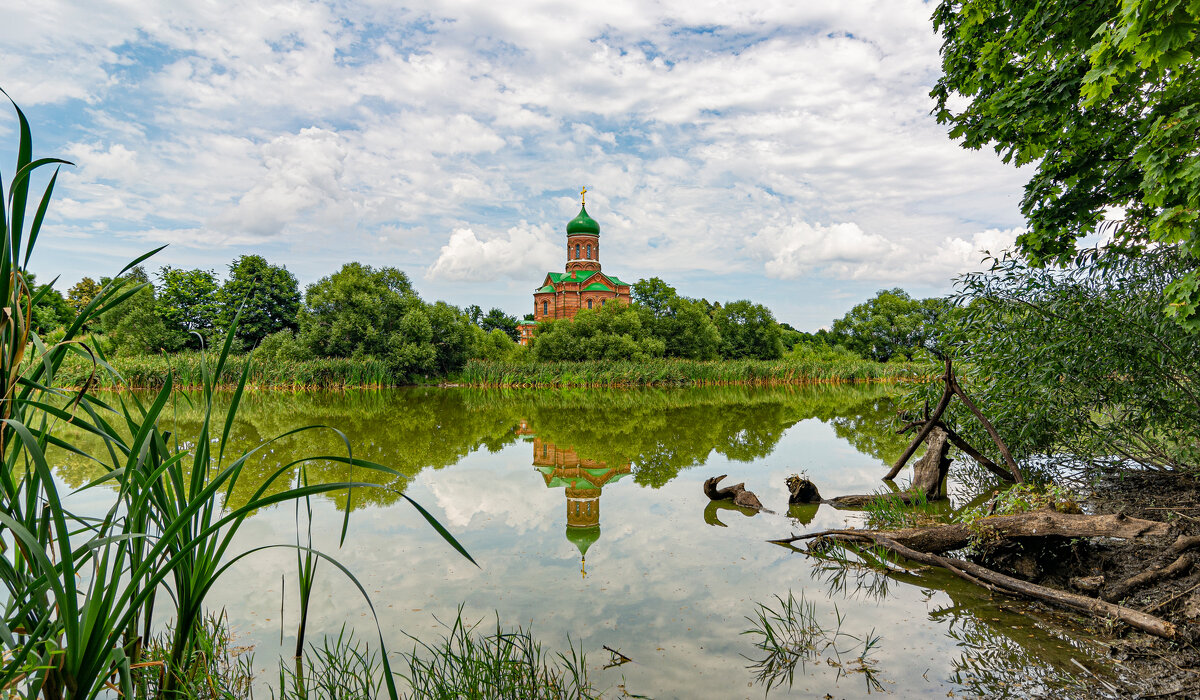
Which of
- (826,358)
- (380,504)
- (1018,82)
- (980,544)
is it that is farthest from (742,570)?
(826,358)

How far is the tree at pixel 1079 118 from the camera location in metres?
3.71

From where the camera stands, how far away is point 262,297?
30.0m

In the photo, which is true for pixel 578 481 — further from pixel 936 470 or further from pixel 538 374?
pixel 538 374

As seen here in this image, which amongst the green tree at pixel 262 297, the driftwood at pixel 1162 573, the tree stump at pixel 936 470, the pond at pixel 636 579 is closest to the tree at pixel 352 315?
the green tree at pixel 262 297

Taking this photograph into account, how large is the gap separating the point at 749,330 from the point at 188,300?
3305 centimetres

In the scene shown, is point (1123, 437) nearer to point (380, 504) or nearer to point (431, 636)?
point (431, 636)

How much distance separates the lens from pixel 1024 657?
3.26 meters

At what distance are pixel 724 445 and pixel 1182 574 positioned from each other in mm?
7518

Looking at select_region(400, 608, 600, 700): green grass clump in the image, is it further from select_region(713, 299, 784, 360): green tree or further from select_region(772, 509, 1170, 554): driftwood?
select_region(713, 299, 784, 360): green tree

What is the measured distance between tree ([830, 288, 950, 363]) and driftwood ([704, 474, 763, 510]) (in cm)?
4010

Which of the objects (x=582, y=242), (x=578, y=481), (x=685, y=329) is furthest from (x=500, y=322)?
(x=578, y=481)

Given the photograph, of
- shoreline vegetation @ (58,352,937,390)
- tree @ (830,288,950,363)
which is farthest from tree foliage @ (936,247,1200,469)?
tree @ (830,288,950,363)

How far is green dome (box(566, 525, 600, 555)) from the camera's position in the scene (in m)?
5.32

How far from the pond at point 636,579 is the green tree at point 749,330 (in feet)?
107
